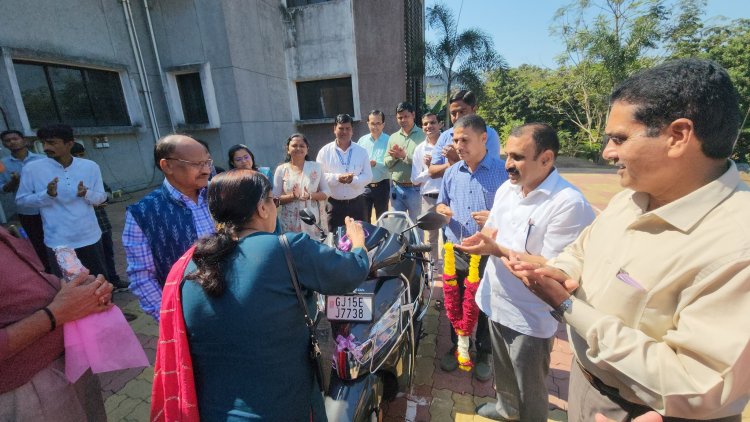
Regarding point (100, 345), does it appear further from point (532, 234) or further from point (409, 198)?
point (409, 198)

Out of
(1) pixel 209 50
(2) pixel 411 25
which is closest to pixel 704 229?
(1) pixel 209 50

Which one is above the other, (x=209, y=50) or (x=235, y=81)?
(x=209, y=50)

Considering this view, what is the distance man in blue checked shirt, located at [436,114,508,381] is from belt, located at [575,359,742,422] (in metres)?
1.23

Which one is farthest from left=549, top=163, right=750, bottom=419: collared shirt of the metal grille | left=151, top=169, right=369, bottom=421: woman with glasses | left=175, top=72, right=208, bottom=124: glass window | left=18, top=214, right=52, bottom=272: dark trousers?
the metal grille

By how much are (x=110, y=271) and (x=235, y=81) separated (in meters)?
6.15

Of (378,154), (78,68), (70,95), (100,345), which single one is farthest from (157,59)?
(100,345)

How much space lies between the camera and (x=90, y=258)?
135 inches

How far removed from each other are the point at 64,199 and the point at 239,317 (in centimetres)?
321

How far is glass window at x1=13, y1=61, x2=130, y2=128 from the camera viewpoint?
6716 millimetres

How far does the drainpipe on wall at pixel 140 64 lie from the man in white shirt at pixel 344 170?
7426 mm

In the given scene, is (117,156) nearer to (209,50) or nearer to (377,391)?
(209,50)

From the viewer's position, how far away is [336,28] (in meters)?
9.80

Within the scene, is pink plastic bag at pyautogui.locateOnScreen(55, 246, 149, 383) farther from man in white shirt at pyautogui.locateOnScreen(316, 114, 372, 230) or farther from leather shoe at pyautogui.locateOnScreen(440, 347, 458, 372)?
man in white shirt at pyautogui.locateOnScreen(316, 114, 372, 230)

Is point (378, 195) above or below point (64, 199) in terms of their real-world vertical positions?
below
